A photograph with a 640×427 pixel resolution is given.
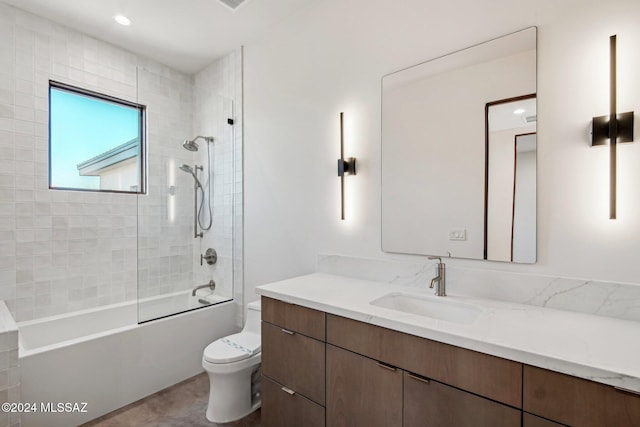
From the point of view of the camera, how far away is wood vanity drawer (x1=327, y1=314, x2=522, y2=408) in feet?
3.16

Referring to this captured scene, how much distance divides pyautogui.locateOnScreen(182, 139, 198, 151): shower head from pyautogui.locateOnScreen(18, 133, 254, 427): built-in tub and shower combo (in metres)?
0.01

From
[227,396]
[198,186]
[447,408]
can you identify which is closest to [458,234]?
[447,408]

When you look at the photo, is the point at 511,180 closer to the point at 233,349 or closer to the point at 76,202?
the point at 233,349

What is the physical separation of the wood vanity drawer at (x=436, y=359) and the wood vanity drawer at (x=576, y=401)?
0.12 feet

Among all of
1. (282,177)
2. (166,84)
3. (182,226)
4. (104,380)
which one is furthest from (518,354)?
(166,84)

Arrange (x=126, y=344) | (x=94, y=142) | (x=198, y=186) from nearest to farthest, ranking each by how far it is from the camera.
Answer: (x=126, y=344) < (x=94, y=142) < (x=198, y=186)

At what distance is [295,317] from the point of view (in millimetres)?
1590

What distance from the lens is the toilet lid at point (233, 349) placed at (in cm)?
194

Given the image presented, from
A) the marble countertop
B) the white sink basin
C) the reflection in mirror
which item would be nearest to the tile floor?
the marble countertop

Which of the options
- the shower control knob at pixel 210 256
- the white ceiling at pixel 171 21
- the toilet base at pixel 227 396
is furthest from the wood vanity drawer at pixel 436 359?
the white ceiling at pixel 171 21

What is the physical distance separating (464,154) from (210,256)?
2.54 meters

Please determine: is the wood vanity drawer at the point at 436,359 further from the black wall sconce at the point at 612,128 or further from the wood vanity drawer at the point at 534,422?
the black wall sconce at the point at 612,128

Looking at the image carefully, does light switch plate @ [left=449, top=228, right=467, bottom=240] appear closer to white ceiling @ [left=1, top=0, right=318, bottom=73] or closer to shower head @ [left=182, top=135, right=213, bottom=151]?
white ceiling @ [left=1, top=0, right=318, bottom=73]

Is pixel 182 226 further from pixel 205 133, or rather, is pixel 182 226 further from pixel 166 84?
pixel 166 84
